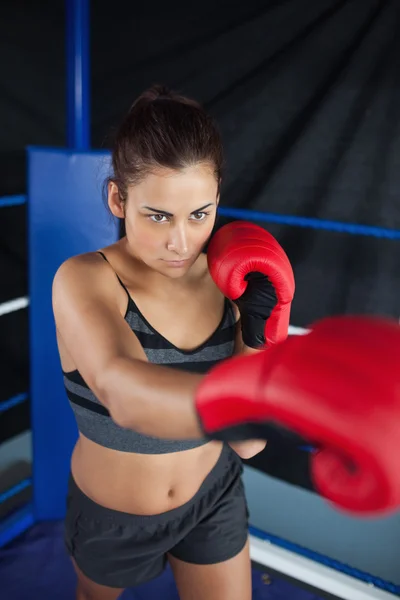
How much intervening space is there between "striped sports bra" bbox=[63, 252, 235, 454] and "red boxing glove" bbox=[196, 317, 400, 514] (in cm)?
38

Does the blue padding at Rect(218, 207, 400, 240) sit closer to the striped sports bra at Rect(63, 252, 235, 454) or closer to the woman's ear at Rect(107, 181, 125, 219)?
the striped sports bra at Rect(63, 252, 235, 454)

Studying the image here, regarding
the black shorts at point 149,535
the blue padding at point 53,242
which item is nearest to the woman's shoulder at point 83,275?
the black shorts at point 149,535

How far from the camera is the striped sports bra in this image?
3.15 ft

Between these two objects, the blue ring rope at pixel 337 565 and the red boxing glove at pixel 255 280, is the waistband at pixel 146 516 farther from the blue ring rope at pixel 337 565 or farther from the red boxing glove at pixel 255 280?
the blue ring rope at pixel 337 565

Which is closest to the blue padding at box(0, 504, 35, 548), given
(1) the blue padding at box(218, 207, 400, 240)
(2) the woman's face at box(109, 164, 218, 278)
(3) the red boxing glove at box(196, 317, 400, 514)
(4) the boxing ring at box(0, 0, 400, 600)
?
(4) the boxing ring at box(0, 0, 400, 600)

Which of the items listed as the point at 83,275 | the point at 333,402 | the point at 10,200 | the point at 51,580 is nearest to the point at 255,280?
the point at 83,275

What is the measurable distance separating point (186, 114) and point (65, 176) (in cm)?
64

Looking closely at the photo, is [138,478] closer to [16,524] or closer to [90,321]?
[90,321]

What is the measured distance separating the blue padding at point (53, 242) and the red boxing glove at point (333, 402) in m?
1.02

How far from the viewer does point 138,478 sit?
1031 millimetres

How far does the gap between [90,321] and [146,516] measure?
0.45 metres

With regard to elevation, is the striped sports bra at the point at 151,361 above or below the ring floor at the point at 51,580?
above

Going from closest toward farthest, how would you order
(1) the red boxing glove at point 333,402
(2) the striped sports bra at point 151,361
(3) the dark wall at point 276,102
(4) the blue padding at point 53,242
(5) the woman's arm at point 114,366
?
1. (1) the red boxing glove at point 333,402
2. (5) the woman's arm at point 114,366
3. (2) the striped sports bra at point 151,361
4. (4) the blue padding at point 53,242
5. (3) the dark wall at point 276,102

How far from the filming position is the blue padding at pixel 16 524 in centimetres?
172
